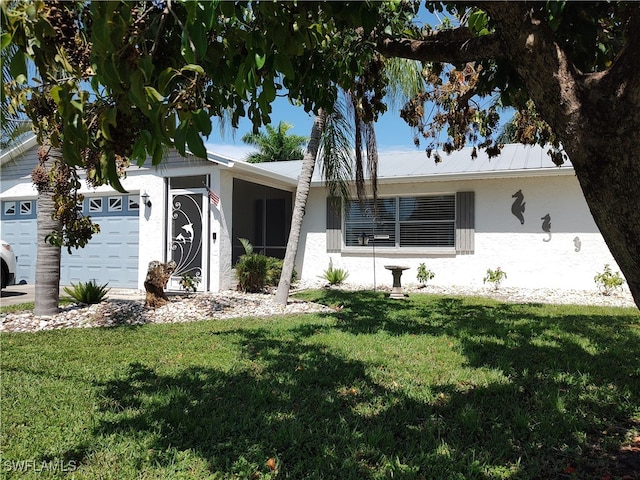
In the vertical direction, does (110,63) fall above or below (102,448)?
above

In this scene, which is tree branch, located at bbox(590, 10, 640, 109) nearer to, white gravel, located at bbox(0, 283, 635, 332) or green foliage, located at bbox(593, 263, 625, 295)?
white gravel, located at bbox(0, 283, 635, 332)

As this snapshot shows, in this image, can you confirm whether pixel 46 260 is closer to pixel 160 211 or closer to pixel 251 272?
pixel 160 211

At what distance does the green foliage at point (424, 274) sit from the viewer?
13117mm

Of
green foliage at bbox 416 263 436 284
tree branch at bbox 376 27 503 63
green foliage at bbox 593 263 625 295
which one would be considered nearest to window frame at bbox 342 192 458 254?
green foliage at bbox 416 263 436 284

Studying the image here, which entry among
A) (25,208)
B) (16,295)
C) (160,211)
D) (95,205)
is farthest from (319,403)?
(25,208)

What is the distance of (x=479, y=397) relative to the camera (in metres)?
4.23

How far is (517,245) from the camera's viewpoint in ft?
40.9

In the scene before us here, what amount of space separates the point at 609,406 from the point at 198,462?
11.4 ft

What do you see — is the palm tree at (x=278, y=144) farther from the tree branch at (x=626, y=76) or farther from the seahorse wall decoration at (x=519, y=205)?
the tree branch at (x=626, y=76)

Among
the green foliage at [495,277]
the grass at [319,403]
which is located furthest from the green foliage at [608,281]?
the grass at [319,403]

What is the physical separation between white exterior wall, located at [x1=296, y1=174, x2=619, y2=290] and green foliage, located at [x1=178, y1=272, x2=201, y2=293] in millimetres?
4652

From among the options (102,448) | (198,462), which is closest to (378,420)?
(198,462)

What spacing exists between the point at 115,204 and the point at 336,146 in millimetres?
6934

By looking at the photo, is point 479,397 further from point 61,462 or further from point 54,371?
point 54,371
